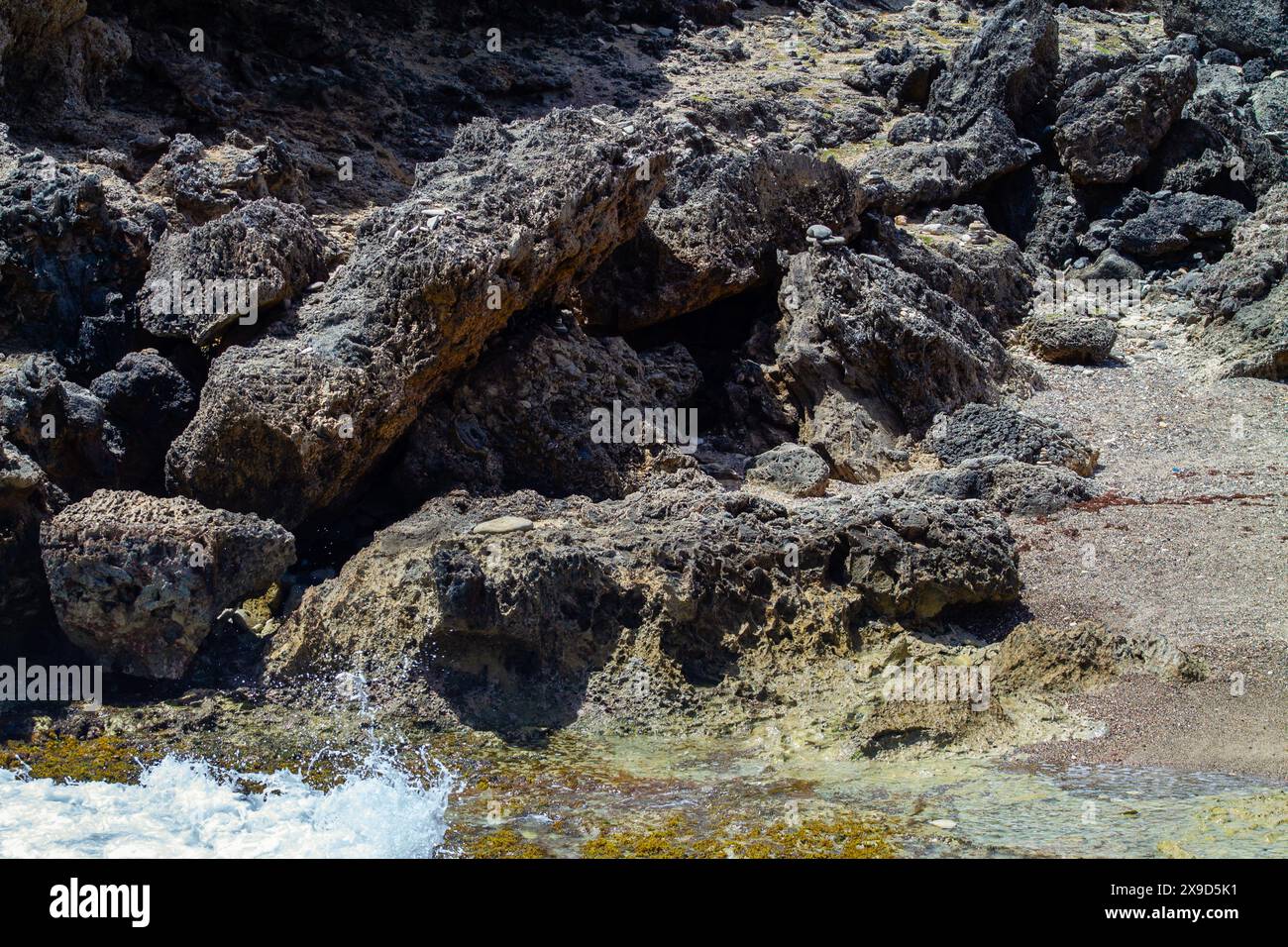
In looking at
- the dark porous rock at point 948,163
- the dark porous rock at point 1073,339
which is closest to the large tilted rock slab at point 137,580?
the dark porous rock at point 1073,339

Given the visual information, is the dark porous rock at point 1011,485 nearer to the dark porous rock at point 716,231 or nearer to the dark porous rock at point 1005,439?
the dark porous rock at point 1005,439

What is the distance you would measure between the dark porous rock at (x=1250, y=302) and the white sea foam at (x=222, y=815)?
9891 millimetres

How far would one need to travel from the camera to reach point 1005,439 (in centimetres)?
1216

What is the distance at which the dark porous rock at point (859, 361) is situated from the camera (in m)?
12.7

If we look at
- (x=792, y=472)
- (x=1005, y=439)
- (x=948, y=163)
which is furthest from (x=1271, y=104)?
(x=792, y=472)

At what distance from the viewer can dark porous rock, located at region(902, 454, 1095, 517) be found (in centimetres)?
1090

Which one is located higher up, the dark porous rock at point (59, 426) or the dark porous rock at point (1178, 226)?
the dark porous rock at point (1178, 226)

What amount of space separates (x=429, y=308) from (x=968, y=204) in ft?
29.3

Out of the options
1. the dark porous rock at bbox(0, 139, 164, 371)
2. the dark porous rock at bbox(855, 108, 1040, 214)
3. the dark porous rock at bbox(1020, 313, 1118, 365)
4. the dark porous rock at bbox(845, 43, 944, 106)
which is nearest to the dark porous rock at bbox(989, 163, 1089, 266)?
the dark porous rock at bbox(855, 108, 1040, 214)

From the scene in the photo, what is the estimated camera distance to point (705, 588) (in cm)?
869

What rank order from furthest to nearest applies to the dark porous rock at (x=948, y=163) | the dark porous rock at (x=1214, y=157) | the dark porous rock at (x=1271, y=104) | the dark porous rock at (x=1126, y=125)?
the dark porous rock at (x=1271, y=104), the dark porous rock at (x=1126, y=125), the dark porous rock at (x=1214, y=157), the dark porous rock at (x=948, y=163)

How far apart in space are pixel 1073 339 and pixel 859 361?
3041 millimetres

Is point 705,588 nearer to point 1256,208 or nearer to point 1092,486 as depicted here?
point 1092,486

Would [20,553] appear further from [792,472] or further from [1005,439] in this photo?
[1005,439]
